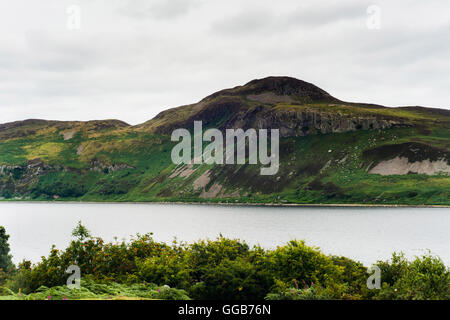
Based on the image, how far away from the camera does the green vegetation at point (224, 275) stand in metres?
26.0

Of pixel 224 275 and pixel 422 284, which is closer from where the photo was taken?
pixel 422 284

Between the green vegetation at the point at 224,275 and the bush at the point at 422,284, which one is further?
the green vegetation at the point at 224,275

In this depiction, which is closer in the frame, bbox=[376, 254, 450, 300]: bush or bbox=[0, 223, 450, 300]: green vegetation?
bbox=[376, 254, 450, 300]: bush

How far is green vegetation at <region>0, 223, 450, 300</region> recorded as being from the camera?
2598 centimetres

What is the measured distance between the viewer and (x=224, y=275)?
31562 millimetres

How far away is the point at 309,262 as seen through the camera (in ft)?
105

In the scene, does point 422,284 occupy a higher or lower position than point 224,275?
higher
